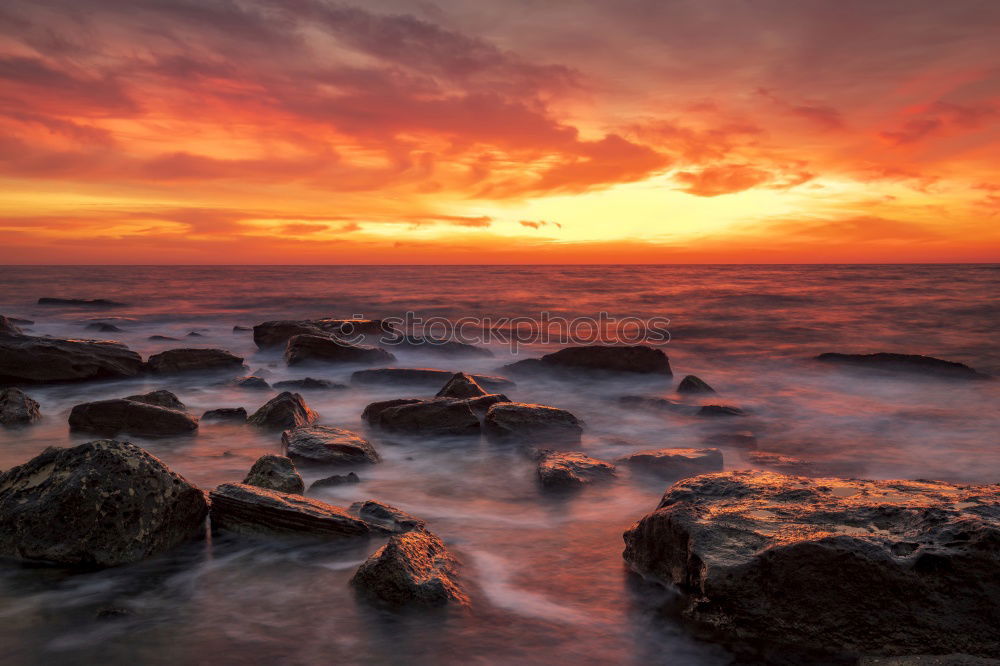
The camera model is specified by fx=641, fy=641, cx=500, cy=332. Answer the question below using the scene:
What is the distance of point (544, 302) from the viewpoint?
31.4m

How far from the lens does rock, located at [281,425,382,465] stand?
217 inches

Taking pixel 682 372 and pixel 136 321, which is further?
pixel 136 321

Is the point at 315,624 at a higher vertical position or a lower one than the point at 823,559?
lower

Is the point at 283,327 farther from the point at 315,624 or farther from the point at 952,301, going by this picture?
the point at 952,301

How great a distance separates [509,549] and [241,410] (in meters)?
4.25

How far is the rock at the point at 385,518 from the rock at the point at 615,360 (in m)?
7.12

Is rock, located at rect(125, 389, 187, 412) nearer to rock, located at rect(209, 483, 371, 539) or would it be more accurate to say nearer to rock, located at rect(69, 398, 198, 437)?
rock, located at rect(69, 398, 198, 437)

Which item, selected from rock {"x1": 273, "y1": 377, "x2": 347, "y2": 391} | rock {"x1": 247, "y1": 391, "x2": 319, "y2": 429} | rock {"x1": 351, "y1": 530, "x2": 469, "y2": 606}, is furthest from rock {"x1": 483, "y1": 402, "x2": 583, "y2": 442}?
rock {"x1": 273, "y1": 377, "x2": 347, "y2": 391}

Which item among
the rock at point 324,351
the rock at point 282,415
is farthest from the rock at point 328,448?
the rock at point 324,351

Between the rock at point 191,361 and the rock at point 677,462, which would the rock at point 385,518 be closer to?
the rock at point 677,462

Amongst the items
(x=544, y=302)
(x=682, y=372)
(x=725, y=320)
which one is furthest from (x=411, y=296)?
(x=682, y=372)

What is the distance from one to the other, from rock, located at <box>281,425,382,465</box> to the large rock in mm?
3099

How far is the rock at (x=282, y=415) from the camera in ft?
22.0

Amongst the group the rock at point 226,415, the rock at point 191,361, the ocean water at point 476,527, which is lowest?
the ocean water at point 476,527
